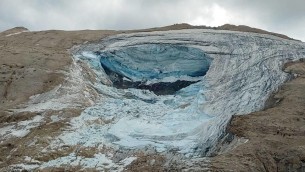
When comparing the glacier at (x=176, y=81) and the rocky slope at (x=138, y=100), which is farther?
the glacier at (x=176, y=81)

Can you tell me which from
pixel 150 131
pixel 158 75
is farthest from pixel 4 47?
pixel 150 131

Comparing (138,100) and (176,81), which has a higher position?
(176,81)

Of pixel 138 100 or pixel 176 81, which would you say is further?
pixel 176 81

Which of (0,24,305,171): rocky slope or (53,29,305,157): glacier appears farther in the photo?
(53,29,305,157): glacier
